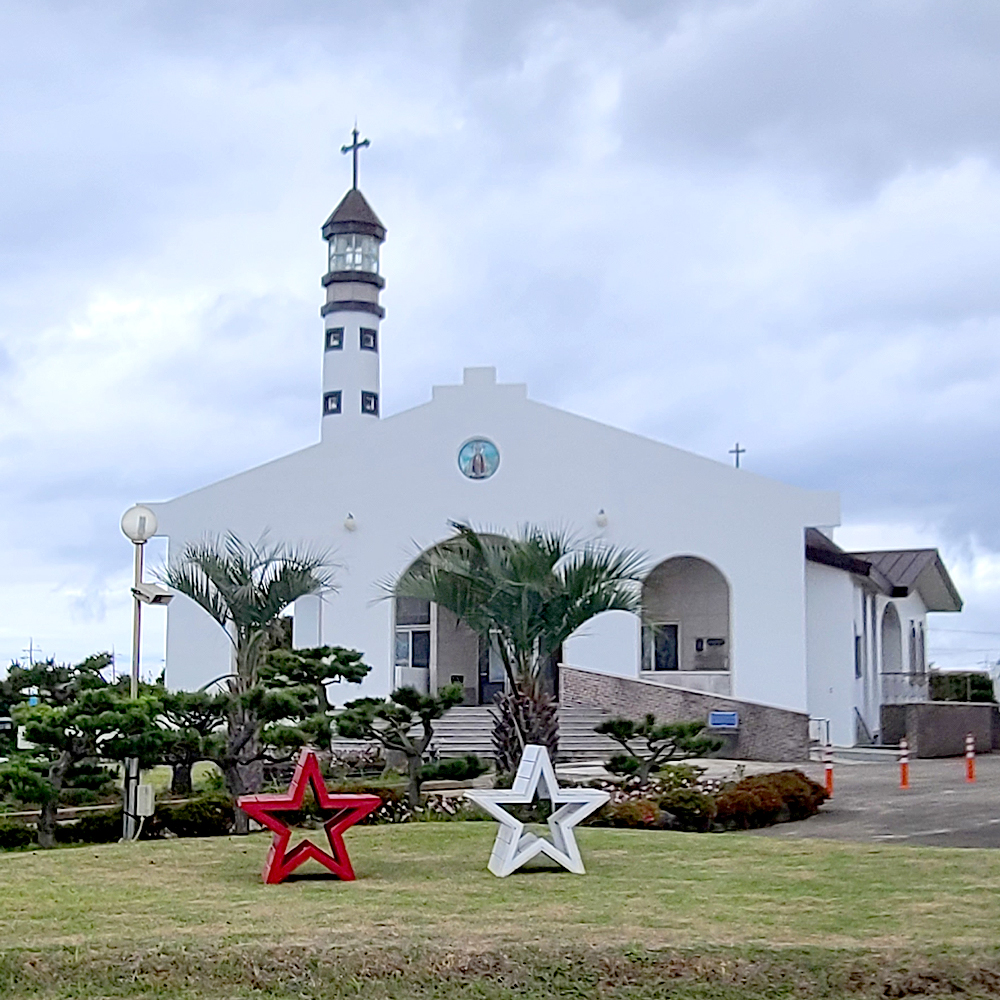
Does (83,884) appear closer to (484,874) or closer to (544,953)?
(484,874)

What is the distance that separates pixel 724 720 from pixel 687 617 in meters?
5.83

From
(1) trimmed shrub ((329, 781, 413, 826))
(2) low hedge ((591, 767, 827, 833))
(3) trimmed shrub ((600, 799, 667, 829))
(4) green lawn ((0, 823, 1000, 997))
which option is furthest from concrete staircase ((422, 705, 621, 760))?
(4) green lawn ((0, 823, 1000, 997))

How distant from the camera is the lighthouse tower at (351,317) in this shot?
44.9 meters

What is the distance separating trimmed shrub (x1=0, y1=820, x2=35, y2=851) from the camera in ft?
48.8

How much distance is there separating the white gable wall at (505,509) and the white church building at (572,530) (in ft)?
0.13

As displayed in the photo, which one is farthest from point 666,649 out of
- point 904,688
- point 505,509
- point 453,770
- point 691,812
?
point 691,812

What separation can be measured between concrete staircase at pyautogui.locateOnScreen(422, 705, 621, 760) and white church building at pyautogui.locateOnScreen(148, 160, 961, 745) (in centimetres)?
176

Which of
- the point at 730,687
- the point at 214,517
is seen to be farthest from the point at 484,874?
the point at 214,517

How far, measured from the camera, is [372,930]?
850 cm

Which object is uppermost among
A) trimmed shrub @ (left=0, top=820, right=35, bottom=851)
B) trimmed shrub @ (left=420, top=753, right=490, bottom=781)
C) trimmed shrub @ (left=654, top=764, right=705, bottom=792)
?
trimmed shrub @ (left=420, top=753, right=490, bottom=781)

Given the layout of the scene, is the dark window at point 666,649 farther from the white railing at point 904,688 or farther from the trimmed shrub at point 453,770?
the trimmed shrub at point 453,770

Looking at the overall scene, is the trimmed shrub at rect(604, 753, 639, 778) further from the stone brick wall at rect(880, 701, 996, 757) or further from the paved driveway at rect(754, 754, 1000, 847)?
the stone brick wall at rect(880, 701, 996, 757)

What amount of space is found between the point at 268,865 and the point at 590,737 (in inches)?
702

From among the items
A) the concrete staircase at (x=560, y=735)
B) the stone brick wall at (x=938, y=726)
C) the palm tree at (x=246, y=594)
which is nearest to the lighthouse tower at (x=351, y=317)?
the concrete staircase at (x=560, y=735)
